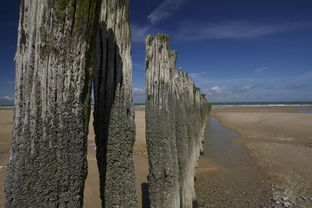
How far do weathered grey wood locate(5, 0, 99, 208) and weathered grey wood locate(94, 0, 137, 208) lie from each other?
480mm

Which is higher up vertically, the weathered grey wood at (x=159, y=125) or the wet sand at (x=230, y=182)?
the weathered grey wood at (x=159, y=125)

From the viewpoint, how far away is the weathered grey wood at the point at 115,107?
180cm

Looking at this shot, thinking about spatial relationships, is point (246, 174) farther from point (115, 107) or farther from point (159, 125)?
point (115, 107)

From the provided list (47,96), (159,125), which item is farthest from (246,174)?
(47,96)

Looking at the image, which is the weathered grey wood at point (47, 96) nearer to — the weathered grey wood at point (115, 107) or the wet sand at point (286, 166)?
the weathered grey wood at point (115, 107)

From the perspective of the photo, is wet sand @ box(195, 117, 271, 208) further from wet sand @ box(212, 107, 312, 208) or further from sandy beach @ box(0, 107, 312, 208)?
wet sand @ box(212, 107, 312, 208)

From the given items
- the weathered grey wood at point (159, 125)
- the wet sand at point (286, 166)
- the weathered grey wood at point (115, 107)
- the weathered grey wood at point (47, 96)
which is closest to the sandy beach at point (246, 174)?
the wet sand at point (286, 166)

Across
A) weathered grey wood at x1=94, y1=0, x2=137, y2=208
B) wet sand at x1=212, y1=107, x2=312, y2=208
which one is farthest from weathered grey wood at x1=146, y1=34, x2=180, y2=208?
wet sand at x1=212, y1=107, x2=312, y2=208

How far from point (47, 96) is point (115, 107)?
0.68 m

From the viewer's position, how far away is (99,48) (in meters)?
1.82

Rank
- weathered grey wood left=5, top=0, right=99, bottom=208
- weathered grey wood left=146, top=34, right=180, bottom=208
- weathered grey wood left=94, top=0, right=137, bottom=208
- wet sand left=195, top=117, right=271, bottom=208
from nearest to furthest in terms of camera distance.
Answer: weathered grey wood left=5, top=0, right=99, bottom=208, weathered grey wood left=94, top=0, right=137, bottom=208, weathered grey wood left=146, top=34, right=180, bottom=208, wet sand left=195, top=117, right=271, bottom=208

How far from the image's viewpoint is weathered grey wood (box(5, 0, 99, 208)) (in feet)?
4.04

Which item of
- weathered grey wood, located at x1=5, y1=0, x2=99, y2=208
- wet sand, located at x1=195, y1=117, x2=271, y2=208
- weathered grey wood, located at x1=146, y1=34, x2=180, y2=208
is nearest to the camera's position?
weathered grey wood, located at x1=5, y1=0, x2=99, y2=208

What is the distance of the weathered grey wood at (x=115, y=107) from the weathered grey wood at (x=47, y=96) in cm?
48
